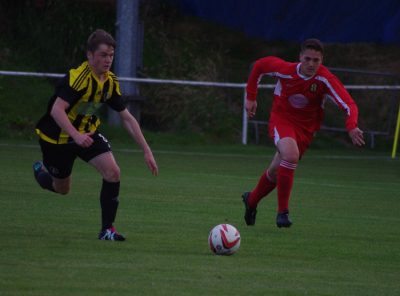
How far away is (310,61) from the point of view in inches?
389

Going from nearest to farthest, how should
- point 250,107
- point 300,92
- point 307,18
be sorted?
point 300,92 < point 250,107 < point 307,18

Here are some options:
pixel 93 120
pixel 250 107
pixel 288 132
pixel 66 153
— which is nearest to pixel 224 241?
pixel 93 120

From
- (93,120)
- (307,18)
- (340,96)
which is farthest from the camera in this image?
(307,18)

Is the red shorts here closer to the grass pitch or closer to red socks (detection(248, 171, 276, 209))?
red socks (detection(248, 171, 276, 209))

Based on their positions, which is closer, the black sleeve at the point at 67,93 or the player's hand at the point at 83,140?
the player's hand at the point at 83,140

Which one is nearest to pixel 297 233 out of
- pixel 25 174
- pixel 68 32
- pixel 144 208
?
pixel 144 208

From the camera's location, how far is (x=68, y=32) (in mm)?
23688

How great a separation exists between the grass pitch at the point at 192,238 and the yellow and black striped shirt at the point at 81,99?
32.4 inches

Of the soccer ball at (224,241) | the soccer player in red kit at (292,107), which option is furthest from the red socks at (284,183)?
the soccer ball at (224,241)

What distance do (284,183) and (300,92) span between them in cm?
87

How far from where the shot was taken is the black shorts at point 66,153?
8711mm

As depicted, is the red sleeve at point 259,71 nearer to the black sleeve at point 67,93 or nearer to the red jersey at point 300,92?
the red jersey at point 300,92

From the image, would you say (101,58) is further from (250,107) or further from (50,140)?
(250,107)

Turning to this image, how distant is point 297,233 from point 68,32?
15.0 m
